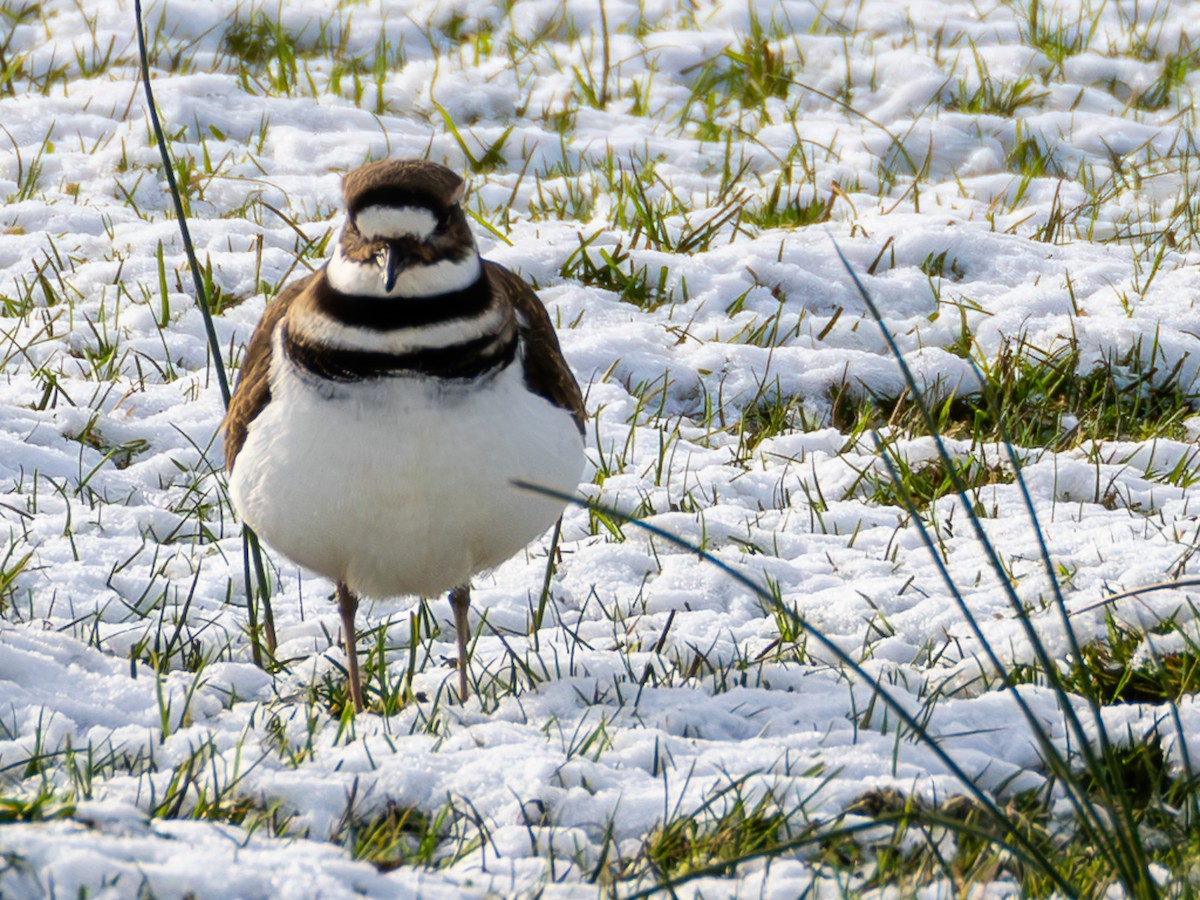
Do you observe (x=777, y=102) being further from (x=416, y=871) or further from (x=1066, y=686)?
(x=416, y=871)

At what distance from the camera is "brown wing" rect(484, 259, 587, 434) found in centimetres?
339

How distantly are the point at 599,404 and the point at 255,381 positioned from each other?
2.01 m

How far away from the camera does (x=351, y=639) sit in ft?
11.4

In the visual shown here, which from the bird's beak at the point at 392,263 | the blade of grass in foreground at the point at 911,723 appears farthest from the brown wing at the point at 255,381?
the blade of grass in foreground at the point at 911,723

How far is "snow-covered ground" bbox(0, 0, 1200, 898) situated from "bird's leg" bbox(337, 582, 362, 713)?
0.10 m

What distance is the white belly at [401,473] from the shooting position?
3.08 meters

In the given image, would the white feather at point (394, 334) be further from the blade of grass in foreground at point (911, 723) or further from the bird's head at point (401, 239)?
the blade of grass in foreground at point (911, 723)

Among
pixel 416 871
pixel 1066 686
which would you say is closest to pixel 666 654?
pixel 1066 686

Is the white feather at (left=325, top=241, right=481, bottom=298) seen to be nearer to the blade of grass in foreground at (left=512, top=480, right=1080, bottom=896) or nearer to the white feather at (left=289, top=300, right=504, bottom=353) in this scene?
the white feather at (left=289, top=300, right=504, bottom=353)

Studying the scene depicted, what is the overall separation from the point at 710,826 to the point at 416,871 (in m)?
0.57

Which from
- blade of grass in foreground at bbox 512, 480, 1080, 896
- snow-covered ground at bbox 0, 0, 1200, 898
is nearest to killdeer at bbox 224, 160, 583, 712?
snow-covered ground at bbox 0, 0, 1200, 898

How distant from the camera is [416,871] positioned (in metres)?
2.47

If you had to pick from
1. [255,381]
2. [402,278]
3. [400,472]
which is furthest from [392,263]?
[255,381]

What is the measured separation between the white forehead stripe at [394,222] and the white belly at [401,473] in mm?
320
